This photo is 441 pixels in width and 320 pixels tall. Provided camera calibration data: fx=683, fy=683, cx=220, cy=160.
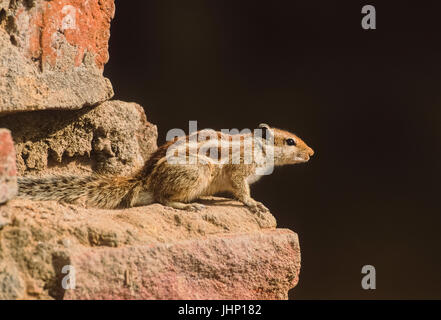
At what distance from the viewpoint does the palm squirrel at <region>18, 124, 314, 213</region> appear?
13.9 ft

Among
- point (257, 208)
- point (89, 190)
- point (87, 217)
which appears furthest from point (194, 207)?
point (87, 217)

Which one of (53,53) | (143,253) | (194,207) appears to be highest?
(53,53)

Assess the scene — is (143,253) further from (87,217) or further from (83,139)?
(83,139)

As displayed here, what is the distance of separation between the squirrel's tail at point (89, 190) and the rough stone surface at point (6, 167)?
659 millimetres

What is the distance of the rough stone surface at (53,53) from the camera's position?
387 centimetres

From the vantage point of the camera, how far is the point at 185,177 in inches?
176

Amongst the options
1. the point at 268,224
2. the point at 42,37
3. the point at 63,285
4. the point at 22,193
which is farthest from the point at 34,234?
the point at 268,224

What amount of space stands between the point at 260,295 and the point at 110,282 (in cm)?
106

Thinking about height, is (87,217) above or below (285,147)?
below

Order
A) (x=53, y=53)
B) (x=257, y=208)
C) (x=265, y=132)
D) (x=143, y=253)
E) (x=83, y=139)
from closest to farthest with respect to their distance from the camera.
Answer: (x=143, y=253)
(x=53, y=53)
(x=257, y=208)
(x=83, y=139)
(x=265, y=132)

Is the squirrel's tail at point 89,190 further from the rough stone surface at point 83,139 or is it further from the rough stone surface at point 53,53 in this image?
the rough stone surface at point 53,53

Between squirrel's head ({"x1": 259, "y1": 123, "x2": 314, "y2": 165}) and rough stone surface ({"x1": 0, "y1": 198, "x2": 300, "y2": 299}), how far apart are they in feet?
2.29

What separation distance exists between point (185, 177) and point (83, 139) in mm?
846

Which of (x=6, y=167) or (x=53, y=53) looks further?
(x=53, y=53)
